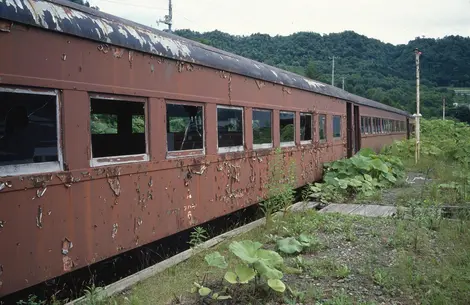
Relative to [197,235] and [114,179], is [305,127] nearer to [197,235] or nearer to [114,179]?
[197,235]

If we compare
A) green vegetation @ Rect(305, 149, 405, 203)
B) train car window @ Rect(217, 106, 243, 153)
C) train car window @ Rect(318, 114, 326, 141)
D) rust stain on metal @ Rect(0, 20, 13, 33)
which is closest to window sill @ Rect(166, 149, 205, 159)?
train car window @ Rect(217, 106, 243, 153)

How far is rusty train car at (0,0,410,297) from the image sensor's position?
3094mm

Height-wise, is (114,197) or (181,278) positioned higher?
(114,197)

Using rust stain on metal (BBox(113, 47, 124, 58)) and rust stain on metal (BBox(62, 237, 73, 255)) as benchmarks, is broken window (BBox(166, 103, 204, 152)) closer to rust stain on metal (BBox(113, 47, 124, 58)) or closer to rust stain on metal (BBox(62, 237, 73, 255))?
rust stain on metal (BBox(113, 47, 124, 58))

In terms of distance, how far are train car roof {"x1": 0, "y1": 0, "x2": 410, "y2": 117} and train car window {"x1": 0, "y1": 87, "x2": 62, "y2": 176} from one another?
0.58 m

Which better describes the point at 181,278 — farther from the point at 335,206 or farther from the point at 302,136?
the point at 302,136

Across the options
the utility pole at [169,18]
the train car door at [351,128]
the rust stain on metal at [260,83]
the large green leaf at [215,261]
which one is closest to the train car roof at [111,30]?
the rust stain on metal at [260,83]

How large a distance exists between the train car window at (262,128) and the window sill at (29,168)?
3.84 meters

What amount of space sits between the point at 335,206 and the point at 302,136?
1839 millimetres

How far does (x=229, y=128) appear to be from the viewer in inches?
237

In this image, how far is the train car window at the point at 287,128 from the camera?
7.84 meters

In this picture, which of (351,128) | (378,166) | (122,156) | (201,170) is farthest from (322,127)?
(122,156)

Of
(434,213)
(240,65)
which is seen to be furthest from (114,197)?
(434,213)

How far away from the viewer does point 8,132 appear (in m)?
3.04
